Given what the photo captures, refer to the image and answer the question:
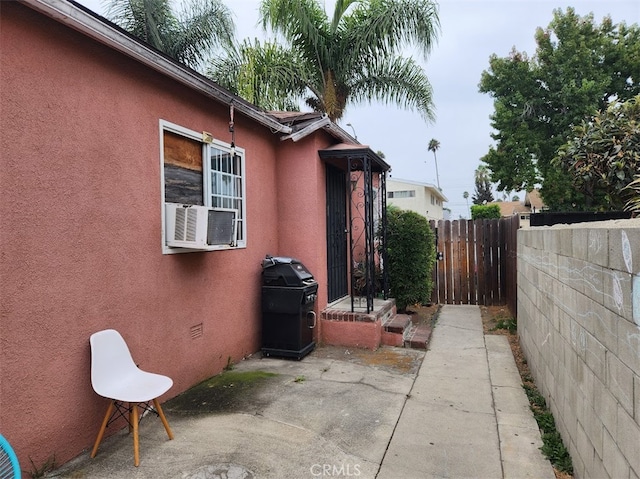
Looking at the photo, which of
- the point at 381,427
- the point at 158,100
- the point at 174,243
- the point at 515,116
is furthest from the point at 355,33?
the point at 515,116

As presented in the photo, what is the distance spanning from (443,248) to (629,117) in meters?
4.92

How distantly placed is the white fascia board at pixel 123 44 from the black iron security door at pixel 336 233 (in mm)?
2551

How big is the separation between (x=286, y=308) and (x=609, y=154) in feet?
15.8

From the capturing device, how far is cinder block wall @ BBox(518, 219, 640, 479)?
193 centimetres

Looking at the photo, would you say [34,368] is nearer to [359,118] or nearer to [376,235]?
[376,235]

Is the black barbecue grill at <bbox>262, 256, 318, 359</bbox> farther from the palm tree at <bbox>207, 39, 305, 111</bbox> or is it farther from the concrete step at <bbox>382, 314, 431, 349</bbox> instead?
the palm tree at <bbox>207, 39, 305, 111</bbox>

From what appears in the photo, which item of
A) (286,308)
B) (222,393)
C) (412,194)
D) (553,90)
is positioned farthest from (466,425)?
(412,194)

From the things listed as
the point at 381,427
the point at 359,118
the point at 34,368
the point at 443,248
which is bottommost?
the point at 381,427

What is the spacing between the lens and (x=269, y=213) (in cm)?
637

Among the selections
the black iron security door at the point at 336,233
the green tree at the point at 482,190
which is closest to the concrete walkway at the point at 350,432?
the black iron security door at the point at 336,233

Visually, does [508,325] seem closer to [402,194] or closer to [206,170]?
[206,170]

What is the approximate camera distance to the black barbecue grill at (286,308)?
5668mm

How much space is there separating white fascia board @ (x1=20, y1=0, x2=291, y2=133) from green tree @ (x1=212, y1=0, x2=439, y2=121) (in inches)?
232

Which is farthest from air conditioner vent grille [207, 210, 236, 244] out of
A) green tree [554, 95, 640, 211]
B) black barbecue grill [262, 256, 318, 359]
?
green tree [554, 95, 640, 211]
